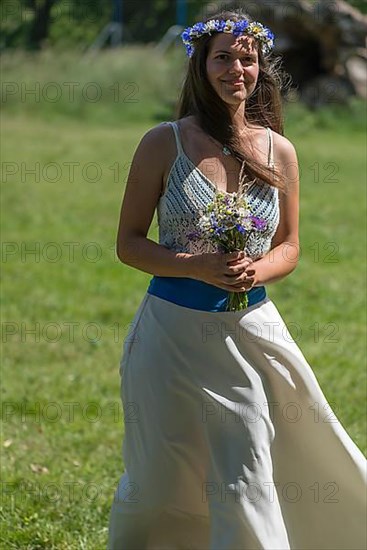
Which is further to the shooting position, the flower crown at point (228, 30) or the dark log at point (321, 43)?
the dark log at point (321, 43)

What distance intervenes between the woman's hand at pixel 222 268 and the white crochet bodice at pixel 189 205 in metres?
0.11

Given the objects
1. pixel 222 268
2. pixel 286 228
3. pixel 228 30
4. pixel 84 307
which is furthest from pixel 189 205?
pixel 84 307

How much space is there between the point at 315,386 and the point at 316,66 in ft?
68.7

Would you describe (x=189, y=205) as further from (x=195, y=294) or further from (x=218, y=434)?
(x=218, y=434)

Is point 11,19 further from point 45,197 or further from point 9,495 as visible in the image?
point 9,495

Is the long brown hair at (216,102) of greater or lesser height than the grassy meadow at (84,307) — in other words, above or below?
above

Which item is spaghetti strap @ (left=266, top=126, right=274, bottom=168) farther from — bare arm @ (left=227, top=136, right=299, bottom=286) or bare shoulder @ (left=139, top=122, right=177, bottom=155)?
bare shoulder @ (left=139, top=122, right=177, bottom=155)

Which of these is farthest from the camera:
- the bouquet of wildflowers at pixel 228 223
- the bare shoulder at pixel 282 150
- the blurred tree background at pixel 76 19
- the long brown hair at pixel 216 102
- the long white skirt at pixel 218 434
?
the blurred tree background at pixel 76 19

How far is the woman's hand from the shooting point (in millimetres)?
3438

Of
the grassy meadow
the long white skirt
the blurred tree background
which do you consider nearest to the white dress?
the long white skirt

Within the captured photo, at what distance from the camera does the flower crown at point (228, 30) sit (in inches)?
142

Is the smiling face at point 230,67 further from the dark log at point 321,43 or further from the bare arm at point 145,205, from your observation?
the dark log at point 321,43

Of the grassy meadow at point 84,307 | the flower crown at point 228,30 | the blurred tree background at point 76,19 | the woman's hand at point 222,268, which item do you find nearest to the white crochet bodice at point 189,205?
the woman's hand at point 222,268

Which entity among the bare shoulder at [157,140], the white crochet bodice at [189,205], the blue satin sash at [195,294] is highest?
the bare shoulder at [157,140]
